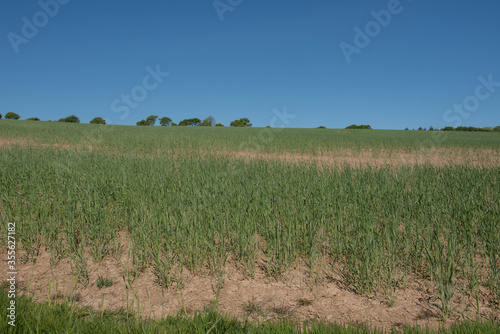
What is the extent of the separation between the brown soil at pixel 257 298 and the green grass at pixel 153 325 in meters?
0.16

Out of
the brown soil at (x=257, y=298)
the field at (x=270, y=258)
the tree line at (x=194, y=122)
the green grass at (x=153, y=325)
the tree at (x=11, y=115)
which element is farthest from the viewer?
the tree at (x=11, y=115)

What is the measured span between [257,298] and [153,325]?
0.98 meters

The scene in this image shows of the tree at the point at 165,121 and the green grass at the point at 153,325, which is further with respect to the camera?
the tree at the point at 165,121

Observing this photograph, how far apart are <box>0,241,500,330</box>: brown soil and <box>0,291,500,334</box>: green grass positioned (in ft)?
0.53

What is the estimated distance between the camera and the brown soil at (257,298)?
2.39 meters

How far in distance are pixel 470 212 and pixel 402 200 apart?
0.81m

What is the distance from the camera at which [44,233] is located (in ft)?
12.1

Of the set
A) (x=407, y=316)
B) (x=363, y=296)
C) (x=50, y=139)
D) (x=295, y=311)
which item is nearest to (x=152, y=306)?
(x=295, y=311)

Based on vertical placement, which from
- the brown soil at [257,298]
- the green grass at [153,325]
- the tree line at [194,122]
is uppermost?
the tree line at [194,122]

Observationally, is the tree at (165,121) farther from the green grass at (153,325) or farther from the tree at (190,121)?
the green grass at (153,325)

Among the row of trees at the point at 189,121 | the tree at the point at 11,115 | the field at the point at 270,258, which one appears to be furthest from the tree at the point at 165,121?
the field at the point at 270,258

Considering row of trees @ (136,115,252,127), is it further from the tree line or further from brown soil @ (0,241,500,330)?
brown soil @ (0,241,500,330)

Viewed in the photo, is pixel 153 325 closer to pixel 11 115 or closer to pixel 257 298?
pixel 257 298

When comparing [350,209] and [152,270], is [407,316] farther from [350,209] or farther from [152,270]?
[152,270]
